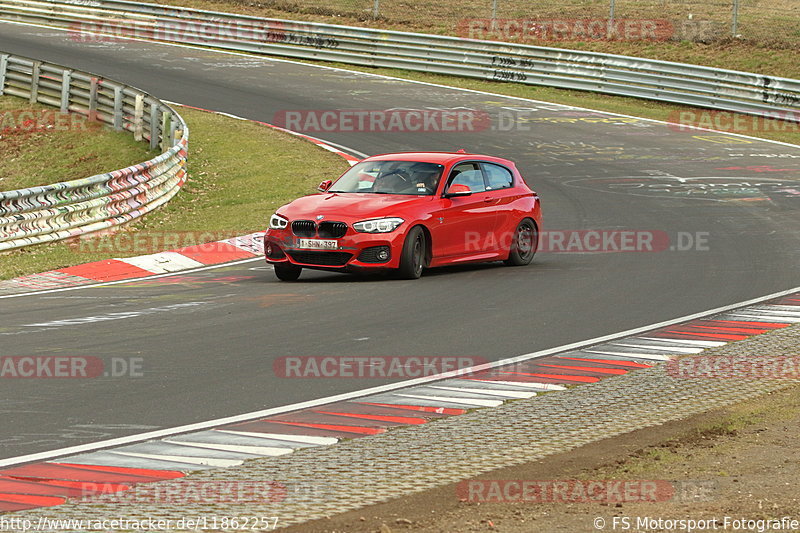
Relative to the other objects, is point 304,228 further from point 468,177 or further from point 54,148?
point 54,148

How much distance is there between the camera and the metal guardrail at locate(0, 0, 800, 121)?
1283 inches

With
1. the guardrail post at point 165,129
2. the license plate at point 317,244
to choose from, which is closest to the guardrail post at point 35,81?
the guardrail post at point 165,129

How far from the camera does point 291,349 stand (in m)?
10.6

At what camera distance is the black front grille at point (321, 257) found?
14465mm

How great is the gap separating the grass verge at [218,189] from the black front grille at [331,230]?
3735 mm

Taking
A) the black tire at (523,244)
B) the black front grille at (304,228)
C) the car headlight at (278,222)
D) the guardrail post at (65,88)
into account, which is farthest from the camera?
the guardrail post at (65,88)

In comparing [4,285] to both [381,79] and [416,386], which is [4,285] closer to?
[416,386]

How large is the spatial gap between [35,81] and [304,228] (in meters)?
Answer: 19.0

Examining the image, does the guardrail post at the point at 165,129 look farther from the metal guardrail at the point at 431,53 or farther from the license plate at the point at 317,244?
the metal guardrail at the point at 431,53

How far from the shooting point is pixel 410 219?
14625 mm

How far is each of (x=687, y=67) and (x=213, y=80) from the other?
13.4m

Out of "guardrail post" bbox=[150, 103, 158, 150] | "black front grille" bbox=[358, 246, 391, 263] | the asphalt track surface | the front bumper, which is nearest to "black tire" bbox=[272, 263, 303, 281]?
the front bumper

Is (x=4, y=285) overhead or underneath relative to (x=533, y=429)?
underneath

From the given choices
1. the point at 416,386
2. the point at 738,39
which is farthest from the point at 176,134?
the point at 738,39
